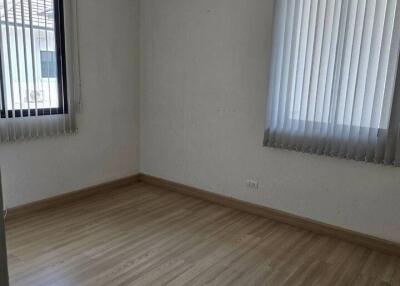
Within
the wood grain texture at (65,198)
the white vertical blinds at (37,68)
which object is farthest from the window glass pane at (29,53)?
the wood grain texture at (65,198)

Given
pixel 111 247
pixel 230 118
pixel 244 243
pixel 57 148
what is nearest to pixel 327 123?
pixel 230 118

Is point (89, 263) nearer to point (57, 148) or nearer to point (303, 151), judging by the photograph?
point (57, 148)

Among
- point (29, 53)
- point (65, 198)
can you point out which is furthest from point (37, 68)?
point (65, 198)

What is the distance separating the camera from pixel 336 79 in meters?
2.88

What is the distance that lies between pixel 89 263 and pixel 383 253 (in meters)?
2.30

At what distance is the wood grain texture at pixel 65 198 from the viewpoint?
3.30 metres

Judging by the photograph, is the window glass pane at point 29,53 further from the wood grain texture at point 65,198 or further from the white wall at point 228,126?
the white wall at point 228,126

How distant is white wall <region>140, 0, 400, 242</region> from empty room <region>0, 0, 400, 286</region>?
0.6 inches

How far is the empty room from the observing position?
2650mm

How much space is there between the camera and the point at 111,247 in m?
2.80

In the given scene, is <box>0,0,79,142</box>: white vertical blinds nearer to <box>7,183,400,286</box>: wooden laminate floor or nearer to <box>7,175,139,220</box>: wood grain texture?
<box>7,175,139,220</box>: wood grain texture

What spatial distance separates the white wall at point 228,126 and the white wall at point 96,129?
181 mm

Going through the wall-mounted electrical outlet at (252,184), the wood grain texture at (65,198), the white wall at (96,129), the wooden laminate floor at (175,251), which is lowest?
the wooden laminate floor at (175,251)

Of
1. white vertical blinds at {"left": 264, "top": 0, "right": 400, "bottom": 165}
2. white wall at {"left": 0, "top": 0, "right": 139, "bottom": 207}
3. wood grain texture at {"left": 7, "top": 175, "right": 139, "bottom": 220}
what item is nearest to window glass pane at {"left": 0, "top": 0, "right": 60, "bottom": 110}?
white wall at {"left": 0, "top": 0, "right": 139, "bottom": 207}
